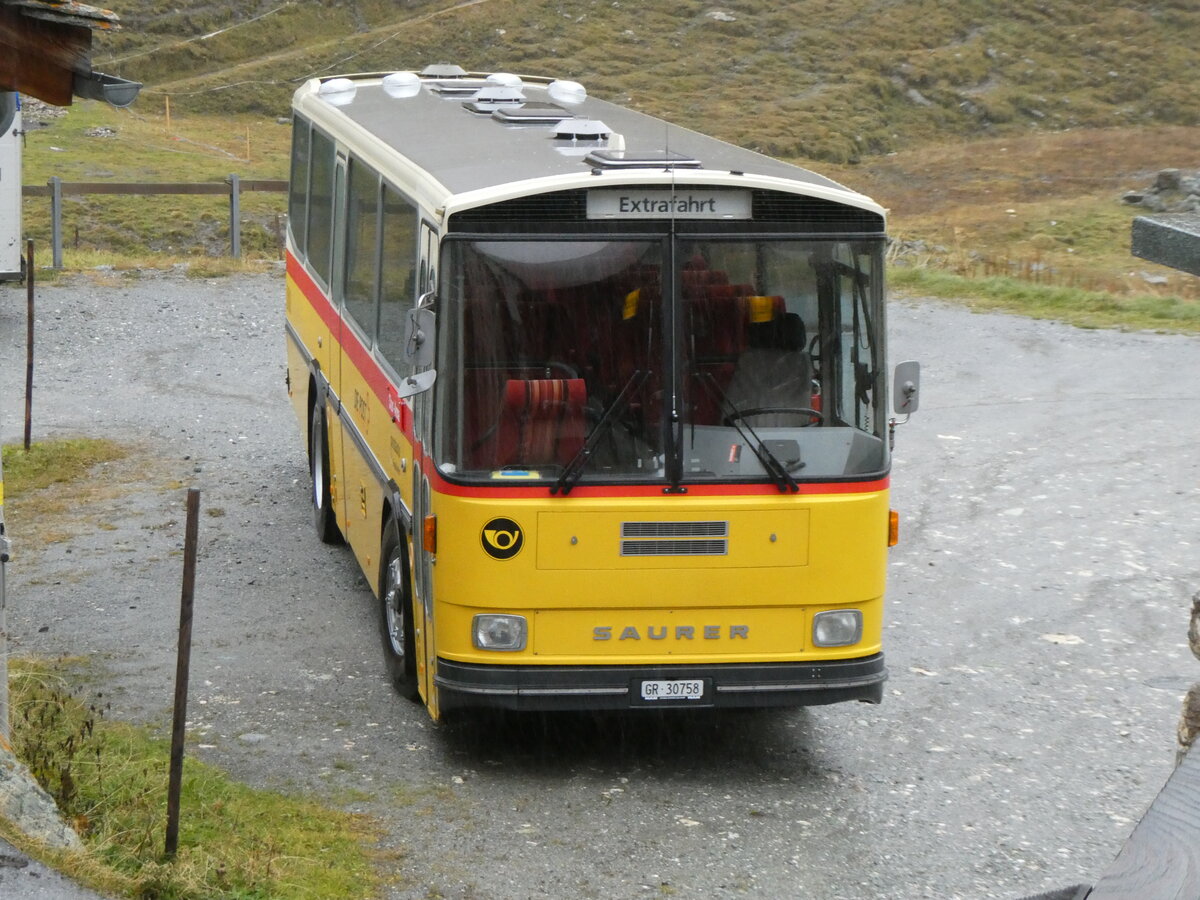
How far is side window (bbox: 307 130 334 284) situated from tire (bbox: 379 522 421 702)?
2811 mm

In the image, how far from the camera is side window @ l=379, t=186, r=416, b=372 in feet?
26.6

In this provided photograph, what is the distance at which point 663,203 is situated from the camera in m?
7.24

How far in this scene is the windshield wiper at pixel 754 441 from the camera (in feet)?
23.9

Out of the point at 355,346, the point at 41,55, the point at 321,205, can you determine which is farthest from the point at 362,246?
the point at 41,55

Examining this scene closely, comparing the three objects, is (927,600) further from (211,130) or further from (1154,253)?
(211,130)

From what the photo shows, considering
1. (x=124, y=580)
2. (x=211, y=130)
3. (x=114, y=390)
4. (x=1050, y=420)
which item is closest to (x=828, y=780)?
(x=124, y=580)

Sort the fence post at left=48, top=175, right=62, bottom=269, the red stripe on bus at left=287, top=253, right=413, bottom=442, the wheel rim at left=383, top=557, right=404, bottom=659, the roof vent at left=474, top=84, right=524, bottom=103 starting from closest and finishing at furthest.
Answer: the red stripe on bus at left=287, top=253, right=413, bottom=442, the wheel rim at left=383, top=557, right=404, bottom=659, the roof vent at left=474, top=84, right=524, bottom=103, the fence post at left=48, top=175, right=62, bottom=269

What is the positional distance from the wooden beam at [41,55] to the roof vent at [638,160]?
225 centimetres

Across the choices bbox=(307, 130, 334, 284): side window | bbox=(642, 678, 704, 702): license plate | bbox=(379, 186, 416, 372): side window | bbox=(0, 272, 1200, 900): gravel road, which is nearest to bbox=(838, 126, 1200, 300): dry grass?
bbox=(0, 272, 1200, 900): gravel road

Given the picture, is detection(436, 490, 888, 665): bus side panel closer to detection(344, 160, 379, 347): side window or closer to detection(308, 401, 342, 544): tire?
detection(344, 160, 379, 347): side window

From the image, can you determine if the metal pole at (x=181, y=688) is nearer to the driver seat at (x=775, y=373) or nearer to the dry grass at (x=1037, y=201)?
the driver seat at (x=775, y=373)

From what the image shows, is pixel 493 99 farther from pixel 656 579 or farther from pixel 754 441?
pixel 656 579

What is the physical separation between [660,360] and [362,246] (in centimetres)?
306

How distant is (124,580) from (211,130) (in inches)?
1969
